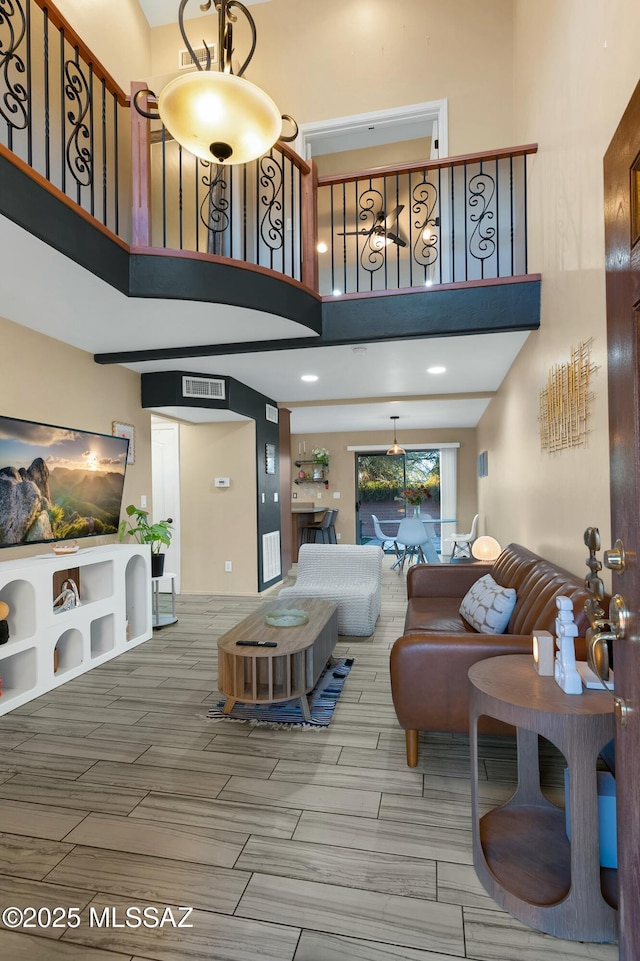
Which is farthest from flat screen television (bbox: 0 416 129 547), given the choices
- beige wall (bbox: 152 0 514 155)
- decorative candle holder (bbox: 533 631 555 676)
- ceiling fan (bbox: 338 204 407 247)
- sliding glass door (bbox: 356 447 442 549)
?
sliding glass door (bbox: 356 447 442 549)

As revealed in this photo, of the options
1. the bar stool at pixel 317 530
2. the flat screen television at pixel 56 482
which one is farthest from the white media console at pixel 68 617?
the bar stool at pixel 317 530

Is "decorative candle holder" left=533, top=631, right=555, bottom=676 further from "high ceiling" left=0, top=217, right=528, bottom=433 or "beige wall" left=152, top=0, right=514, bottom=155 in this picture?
"beige wall" left=152, top=0, right=514, bottom=155

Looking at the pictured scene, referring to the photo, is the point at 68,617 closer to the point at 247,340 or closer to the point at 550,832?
the point at 247,340

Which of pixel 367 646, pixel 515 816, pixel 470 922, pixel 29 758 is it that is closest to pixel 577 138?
pixel 515 816

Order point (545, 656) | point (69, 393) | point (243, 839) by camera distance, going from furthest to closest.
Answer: point (69, 393)
point (243, 839)
point (545, 656)

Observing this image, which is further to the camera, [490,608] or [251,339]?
[251,339]

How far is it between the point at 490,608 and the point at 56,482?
10.4 feet

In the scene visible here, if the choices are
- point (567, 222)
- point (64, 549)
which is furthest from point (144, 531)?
point (567, 222)

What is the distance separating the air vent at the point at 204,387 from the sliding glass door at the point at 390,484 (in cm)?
540

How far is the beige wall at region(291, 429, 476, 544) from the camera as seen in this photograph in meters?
9.86

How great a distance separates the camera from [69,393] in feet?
13.3

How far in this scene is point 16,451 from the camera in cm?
338

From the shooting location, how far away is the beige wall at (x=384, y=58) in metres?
4.68

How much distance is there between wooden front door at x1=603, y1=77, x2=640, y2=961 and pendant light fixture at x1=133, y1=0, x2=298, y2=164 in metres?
1.04
